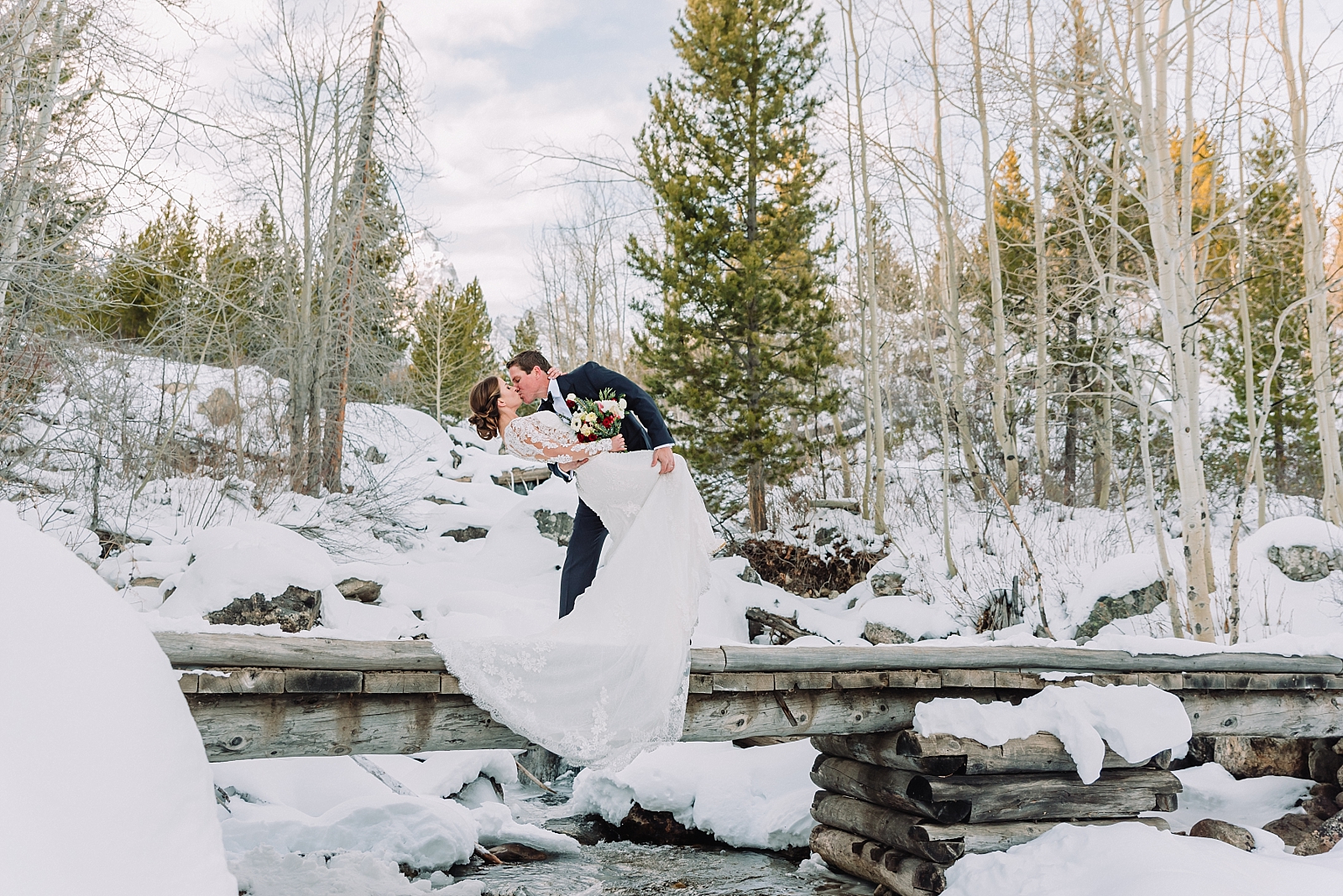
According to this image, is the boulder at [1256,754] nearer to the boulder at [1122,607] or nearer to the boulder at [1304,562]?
the boulder at [1122,607]

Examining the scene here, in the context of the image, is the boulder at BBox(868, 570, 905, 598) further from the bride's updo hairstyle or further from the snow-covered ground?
the bride's updo hairstyle

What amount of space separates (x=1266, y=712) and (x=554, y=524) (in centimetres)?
977

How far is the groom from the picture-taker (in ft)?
15.0

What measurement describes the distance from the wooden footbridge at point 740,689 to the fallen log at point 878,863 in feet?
2.64

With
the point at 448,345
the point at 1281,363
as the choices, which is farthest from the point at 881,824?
the point at 448,345

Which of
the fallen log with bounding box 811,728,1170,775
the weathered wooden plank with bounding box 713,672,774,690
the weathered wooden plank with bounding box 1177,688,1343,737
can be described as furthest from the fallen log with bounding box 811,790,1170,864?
the weathered wooden plank with bounding box 713,672,774,690

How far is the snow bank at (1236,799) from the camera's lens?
5.99m

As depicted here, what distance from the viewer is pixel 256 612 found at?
766 cm

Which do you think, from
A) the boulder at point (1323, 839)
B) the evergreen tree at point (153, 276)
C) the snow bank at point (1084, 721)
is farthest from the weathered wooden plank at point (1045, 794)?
the evergreen tree at point (153, 276)

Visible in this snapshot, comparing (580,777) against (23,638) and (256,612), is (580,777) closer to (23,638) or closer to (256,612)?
(256,612)

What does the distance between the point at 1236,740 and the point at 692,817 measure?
4.17 m

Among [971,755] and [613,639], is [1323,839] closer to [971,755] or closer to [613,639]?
[971,755]

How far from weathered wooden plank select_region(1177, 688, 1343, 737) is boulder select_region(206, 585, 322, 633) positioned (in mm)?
6637

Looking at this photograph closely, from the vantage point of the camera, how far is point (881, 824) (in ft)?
17.4
